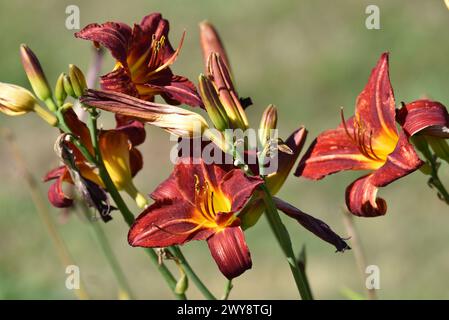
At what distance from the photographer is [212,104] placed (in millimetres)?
1000

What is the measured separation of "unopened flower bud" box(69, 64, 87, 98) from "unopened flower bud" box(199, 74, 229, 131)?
0.16 metres

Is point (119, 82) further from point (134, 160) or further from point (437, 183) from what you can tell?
point (437, 183)

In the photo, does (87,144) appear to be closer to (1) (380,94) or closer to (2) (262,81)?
(1) (380,94)

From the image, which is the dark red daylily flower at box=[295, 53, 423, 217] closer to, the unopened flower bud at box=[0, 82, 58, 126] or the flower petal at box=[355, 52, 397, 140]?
the flower petal at box=[355, 52, 397, 140]

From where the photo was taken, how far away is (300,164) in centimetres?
110

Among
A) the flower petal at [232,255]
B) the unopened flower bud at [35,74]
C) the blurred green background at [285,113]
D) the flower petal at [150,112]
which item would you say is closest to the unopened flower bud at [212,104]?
the flower petal at [150,112]

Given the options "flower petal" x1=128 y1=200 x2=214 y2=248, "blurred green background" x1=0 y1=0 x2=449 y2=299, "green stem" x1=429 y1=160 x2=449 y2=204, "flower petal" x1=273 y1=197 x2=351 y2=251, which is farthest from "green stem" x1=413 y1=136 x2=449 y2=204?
"blurred green background" x1=0 y1=0 x2=449 y2=299

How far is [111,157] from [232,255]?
0.84 ft

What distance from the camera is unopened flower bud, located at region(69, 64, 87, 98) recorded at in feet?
3.51

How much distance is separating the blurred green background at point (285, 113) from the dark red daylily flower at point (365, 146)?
170 cm

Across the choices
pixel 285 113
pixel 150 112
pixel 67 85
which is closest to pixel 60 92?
pixel 67 85

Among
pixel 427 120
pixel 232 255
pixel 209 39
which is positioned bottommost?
pixel 232 255

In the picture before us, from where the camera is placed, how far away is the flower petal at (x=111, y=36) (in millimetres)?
1055

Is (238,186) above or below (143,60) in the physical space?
below
